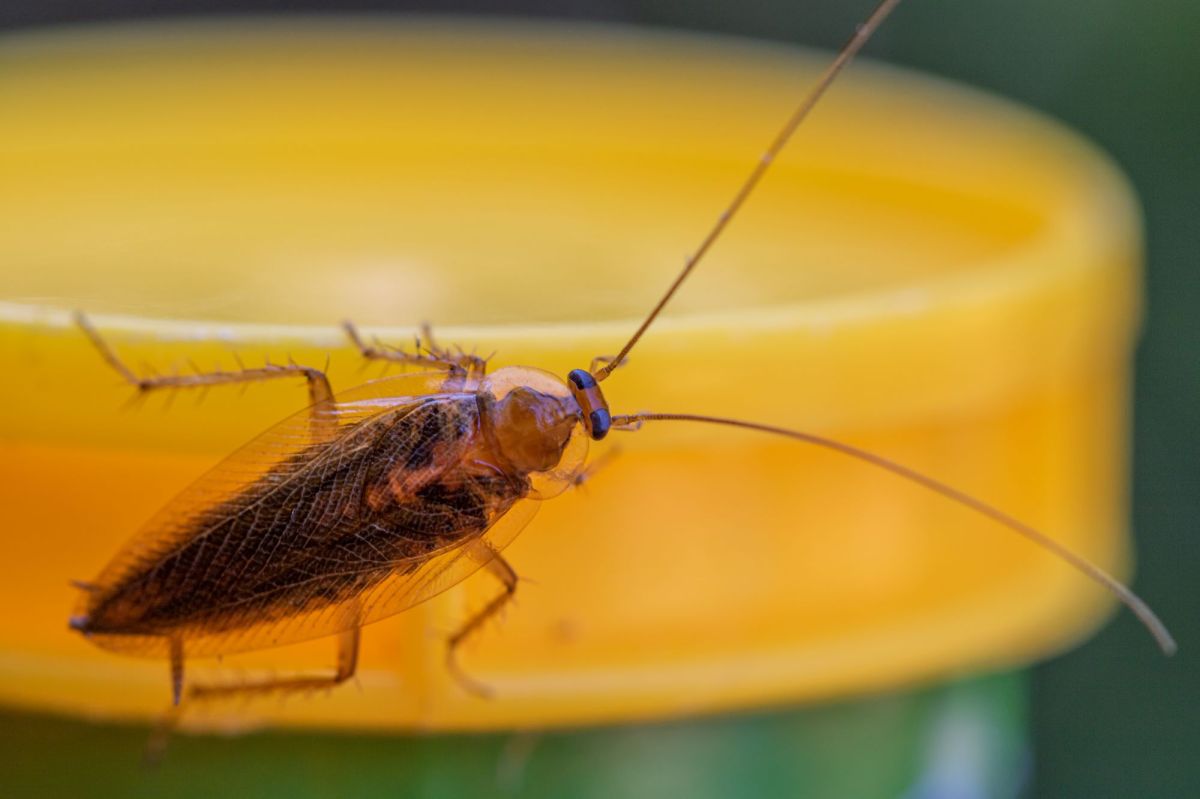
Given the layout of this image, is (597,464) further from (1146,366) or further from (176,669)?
(1146,366)

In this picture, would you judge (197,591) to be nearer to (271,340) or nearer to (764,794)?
(271,340)

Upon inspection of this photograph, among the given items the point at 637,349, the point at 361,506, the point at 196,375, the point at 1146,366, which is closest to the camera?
the point at 196,375

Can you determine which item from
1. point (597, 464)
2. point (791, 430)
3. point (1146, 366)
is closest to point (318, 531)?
point (597, 464)

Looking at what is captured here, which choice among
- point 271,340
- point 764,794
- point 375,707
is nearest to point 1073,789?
point 764,794

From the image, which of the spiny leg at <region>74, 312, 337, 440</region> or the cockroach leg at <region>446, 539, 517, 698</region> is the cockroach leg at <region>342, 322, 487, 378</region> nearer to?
the spiny leg at <region>74, 312, 337, 440</region>

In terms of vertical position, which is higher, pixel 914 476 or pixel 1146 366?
pixel 914 476

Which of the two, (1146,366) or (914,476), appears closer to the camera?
(914,476)

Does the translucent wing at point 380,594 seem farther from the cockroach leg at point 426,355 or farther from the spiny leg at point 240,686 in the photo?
the cockroach leg at point 426,355

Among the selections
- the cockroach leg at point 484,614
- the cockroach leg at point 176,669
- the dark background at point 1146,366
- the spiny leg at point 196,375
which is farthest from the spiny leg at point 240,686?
the dark background at point 1146,366
